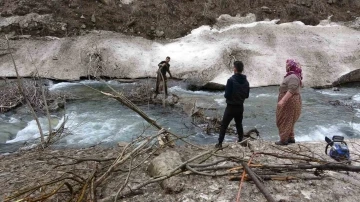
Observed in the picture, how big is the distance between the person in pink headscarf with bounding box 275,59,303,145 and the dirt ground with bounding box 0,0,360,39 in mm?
11391

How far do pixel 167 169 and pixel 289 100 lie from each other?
243 cm

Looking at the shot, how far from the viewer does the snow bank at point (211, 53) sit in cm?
1364

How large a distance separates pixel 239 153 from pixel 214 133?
2849 mm

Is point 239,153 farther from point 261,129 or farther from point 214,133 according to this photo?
point 261,129

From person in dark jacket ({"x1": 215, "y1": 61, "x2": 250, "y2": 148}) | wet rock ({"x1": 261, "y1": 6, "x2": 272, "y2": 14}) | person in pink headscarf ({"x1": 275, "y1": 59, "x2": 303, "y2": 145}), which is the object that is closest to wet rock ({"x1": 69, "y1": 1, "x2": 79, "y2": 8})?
wet rock ({"x1": 261, "y1": 6, "x2": 272, "y2": 14})

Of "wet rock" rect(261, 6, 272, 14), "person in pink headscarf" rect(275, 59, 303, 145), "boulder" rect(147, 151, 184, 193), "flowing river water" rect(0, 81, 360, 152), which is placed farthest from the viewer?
"wet rock" rect(261, 6, 272, 14)

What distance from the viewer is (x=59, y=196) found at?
3816 mm

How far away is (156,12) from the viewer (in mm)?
16906

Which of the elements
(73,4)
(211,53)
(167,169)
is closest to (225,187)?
(167,169)

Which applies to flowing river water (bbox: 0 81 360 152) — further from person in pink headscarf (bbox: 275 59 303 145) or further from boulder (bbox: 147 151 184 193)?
boulder (bbox: 147 151 184 193)

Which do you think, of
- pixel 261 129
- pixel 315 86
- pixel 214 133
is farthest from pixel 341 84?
pixel 214 133

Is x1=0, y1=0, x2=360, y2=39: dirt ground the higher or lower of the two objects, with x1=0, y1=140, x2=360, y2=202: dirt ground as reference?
higher

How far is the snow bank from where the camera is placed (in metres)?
13.6

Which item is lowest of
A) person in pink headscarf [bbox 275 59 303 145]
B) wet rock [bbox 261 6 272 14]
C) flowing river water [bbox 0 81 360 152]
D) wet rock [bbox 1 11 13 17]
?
flowing river water [bbox 0 81 360 152]
